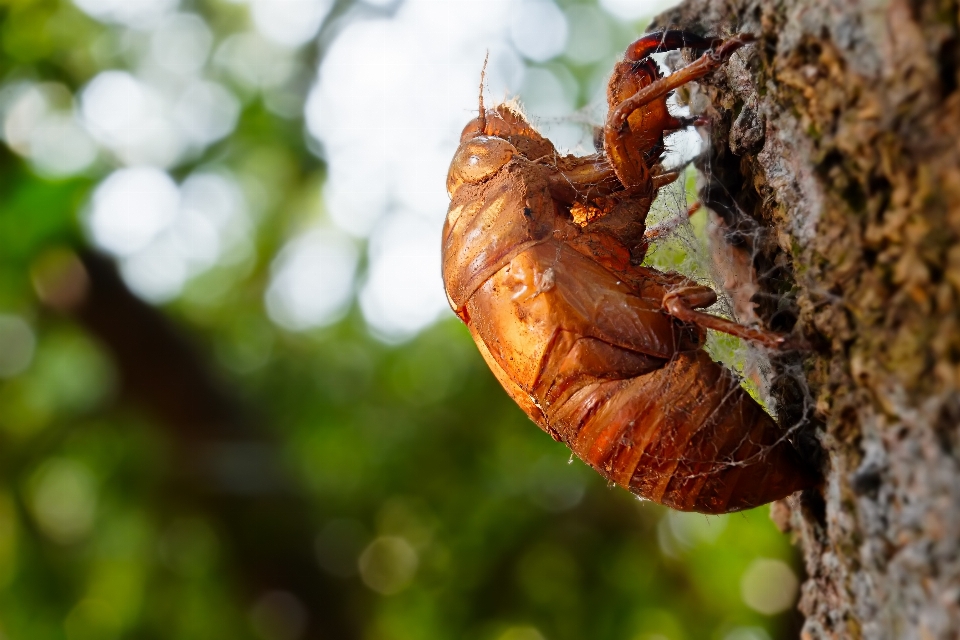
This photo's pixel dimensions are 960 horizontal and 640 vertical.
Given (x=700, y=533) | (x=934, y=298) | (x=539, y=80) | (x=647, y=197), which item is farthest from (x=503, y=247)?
(x=539, y=80)

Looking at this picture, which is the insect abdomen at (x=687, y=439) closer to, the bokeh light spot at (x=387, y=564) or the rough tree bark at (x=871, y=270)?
the rough tree bark at (x=871, y=270)

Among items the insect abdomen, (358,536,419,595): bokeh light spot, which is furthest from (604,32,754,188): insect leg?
(358,536,419,595): bokeh light spot

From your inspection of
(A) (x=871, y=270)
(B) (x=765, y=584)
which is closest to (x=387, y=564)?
(B) (x=765, y=584)

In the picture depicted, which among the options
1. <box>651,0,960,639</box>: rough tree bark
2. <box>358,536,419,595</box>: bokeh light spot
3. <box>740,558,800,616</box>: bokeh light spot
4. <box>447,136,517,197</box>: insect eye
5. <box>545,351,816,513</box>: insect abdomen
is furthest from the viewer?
<box>358,536,419,595</box>: bokeh light spot

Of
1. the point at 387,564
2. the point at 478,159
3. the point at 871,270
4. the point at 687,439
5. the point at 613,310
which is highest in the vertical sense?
the point at 871,270

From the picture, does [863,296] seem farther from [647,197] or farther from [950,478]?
[647,197]

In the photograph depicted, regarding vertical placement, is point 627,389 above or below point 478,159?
below

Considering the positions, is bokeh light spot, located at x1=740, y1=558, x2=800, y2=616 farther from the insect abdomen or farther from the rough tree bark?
the insect abdomen

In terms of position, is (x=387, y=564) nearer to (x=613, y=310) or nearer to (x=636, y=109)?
(x=613, y=310)
